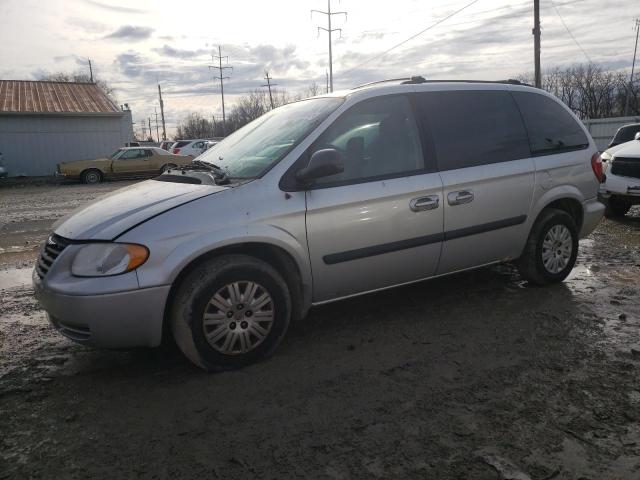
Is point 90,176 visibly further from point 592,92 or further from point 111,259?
point 592,92

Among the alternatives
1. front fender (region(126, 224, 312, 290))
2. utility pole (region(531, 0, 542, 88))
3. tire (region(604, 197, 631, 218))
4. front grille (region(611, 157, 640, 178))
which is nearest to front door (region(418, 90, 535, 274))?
front fender (region(126, 224, 312, 290))

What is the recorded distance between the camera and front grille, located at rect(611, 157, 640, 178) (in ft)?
26.5

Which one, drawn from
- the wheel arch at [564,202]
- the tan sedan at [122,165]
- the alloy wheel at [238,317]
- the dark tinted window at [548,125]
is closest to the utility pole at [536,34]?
the tan sedan at [122,165]

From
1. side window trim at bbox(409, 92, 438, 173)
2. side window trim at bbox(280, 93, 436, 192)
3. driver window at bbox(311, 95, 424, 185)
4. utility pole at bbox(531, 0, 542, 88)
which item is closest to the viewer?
side window trim at bbox(280, 93, 436, 192)

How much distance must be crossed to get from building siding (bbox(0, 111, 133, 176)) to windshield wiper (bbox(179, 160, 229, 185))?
2366cm

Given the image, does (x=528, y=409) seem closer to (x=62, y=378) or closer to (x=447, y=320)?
(x=447, y=320)

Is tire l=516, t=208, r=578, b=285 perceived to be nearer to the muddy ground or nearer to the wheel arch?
the wheel arch

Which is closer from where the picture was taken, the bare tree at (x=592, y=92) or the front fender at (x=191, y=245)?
the front fender at (x=191, y=245)

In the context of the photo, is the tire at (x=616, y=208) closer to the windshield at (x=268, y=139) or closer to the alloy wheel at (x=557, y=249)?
the alloy wheel at (x=557, y=249)

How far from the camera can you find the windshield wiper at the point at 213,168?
11.7ft

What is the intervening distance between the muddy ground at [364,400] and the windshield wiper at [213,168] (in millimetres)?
1295

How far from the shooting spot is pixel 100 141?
25656 mm

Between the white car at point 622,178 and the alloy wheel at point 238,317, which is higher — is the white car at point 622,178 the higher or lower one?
the higher one

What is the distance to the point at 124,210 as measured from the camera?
336 centimetres
